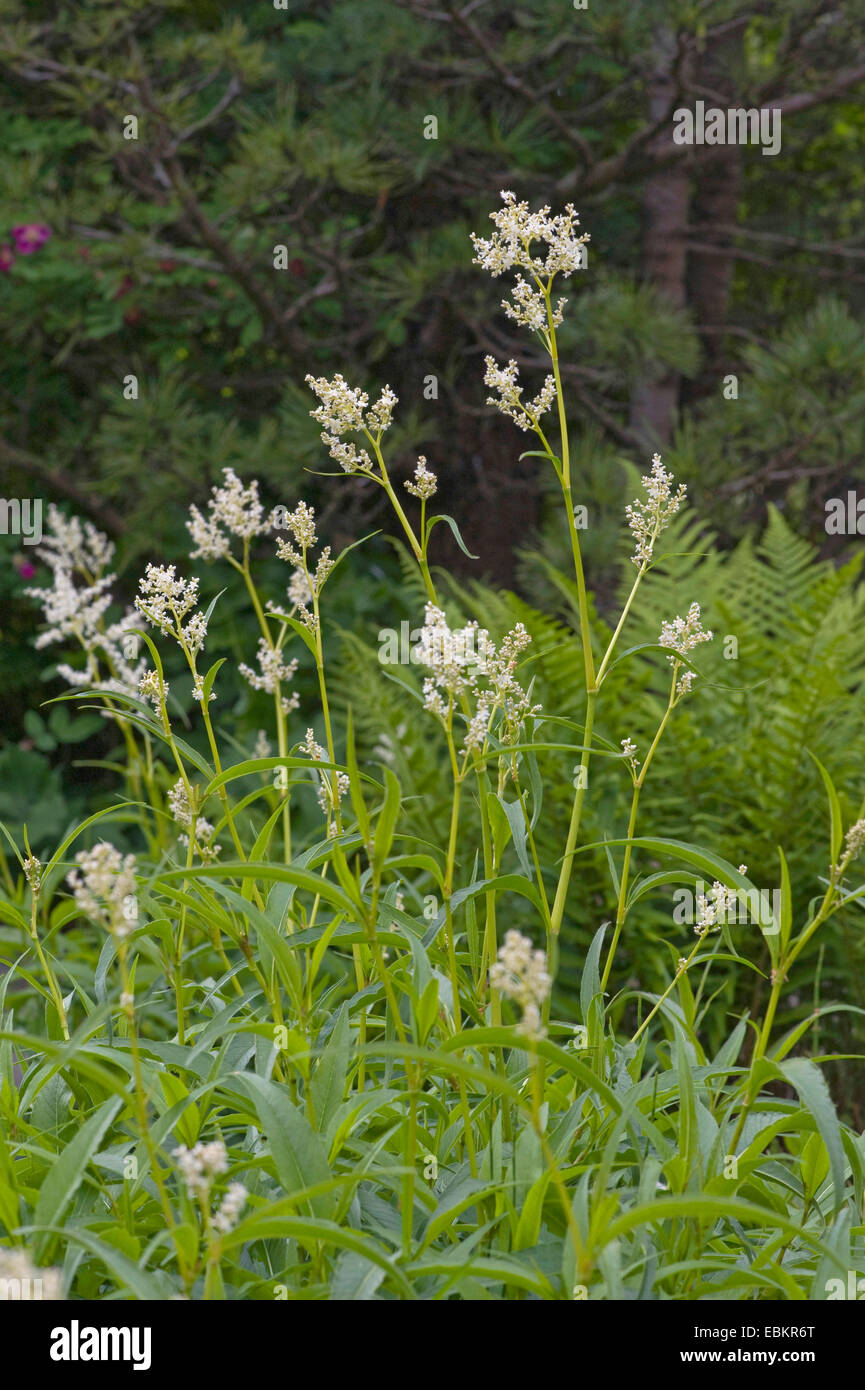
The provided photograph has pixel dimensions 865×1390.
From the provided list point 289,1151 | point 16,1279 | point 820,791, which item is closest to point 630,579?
point 820,791

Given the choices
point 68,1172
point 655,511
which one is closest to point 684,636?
point 655,511

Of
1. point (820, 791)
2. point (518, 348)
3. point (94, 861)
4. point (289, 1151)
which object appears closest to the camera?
point (94, 861)

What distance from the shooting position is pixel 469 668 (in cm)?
90

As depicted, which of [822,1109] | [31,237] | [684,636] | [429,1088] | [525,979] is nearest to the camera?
[525,979]

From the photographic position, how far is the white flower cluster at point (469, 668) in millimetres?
803

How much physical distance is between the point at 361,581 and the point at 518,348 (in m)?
0.84

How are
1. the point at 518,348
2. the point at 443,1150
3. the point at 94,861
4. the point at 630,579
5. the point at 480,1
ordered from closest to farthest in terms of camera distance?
the point at 94,861, the point at 443,1150, the point at 630,579, the point at 480,1, the point at 518,348

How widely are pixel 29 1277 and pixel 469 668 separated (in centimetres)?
50

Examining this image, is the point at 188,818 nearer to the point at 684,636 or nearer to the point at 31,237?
the point at 684,636

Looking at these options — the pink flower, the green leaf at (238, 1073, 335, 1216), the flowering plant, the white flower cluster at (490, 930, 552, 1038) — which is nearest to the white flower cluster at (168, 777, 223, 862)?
the flowering plant

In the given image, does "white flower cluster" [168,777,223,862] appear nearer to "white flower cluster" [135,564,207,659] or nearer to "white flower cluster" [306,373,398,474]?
"white flower cluster" [135,564,207,659]

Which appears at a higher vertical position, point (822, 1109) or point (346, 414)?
point (346, 414)
